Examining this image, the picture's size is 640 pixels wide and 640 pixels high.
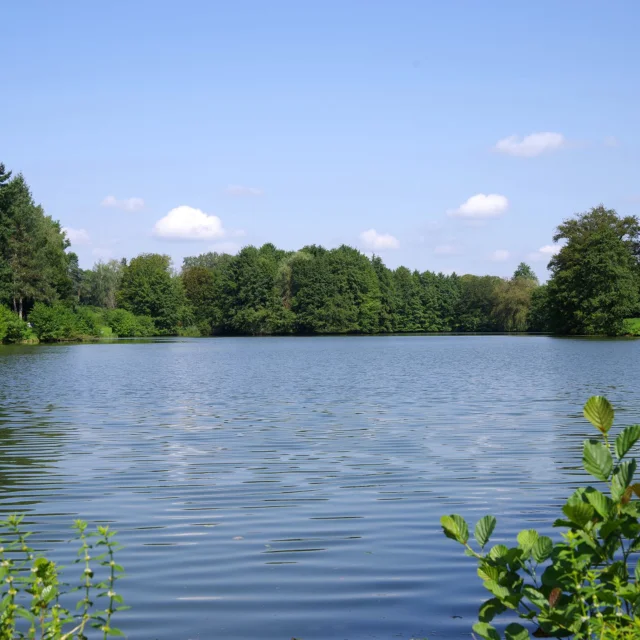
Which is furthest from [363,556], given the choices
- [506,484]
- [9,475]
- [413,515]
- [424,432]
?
[424,432]

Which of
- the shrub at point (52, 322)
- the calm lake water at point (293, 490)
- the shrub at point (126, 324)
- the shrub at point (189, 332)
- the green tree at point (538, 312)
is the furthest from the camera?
the shrub at point (189, 332)

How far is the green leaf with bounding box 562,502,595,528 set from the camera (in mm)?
3299

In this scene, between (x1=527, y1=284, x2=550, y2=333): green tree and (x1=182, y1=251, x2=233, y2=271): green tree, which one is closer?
(x1=527, y1=284, x2=550, y2=333): green tree

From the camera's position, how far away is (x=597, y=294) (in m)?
81.8

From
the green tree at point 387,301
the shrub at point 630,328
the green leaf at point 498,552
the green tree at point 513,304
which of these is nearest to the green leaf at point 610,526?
the green leaf at point 498,552

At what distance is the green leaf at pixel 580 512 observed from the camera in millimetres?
3299

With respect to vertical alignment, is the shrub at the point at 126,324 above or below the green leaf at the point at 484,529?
above

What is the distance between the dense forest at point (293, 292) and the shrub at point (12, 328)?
0.51ft

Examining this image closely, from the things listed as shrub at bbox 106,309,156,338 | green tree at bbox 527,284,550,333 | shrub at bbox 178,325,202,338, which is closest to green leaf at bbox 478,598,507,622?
shrub at bbox 106,309,156,338

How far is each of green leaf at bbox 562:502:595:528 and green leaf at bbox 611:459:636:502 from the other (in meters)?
0.11

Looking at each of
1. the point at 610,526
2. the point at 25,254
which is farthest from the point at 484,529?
the point at 25,254

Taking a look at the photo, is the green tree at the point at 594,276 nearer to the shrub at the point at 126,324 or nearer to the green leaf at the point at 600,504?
the shrub at the point at 126,324

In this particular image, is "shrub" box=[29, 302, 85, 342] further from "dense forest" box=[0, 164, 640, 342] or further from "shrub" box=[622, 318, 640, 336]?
"shrub" box=[622, 318, 640, 336]

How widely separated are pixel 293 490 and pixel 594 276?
76.3 metres
